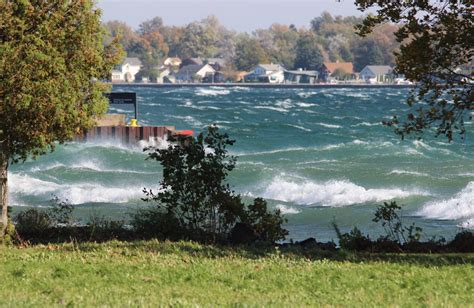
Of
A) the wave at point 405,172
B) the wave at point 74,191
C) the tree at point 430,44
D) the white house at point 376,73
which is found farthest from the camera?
the white house at point 376,73

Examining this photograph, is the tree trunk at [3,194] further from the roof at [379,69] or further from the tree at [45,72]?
the roof at [379,69]

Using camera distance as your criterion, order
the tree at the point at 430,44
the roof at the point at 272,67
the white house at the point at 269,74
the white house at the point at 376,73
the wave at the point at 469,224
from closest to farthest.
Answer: the tree at the point at 430,44 < the wave at the point at 469,224 < the white house at the point at 376,73 < the white house at the point at 269,74 < the roof at the point at 272,67

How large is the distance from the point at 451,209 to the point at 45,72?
→ 13593 mm

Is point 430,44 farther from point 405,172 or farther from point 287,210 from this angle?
point 405,172

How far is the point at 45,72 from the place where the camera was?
1502 cm

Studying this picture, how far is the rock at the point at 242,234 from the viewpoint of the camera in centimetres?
1614

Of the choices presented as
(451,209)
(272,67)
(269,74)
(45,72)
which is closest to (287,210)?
(451,209)

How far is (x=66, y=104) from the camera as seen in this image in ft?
50.0

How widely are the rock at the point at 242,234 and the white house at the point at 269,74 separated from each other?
176 m

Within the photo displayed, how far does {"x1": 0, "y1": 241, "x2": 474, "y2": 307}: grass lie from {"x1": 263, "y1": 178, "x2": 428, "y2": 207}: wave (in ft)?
46.3

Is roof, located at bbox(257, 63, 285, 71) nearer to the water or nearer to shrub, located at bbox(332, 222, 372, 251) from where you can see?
the water

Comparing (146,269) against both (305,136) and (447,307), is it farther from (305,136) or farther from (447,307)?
(305,136)

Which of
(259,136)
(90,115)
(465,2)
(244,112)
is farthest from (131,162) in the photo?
(244,112)

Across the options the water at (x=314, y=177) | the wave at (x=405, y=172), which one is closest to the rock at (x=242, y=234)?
the water at (x=314, y=177)
